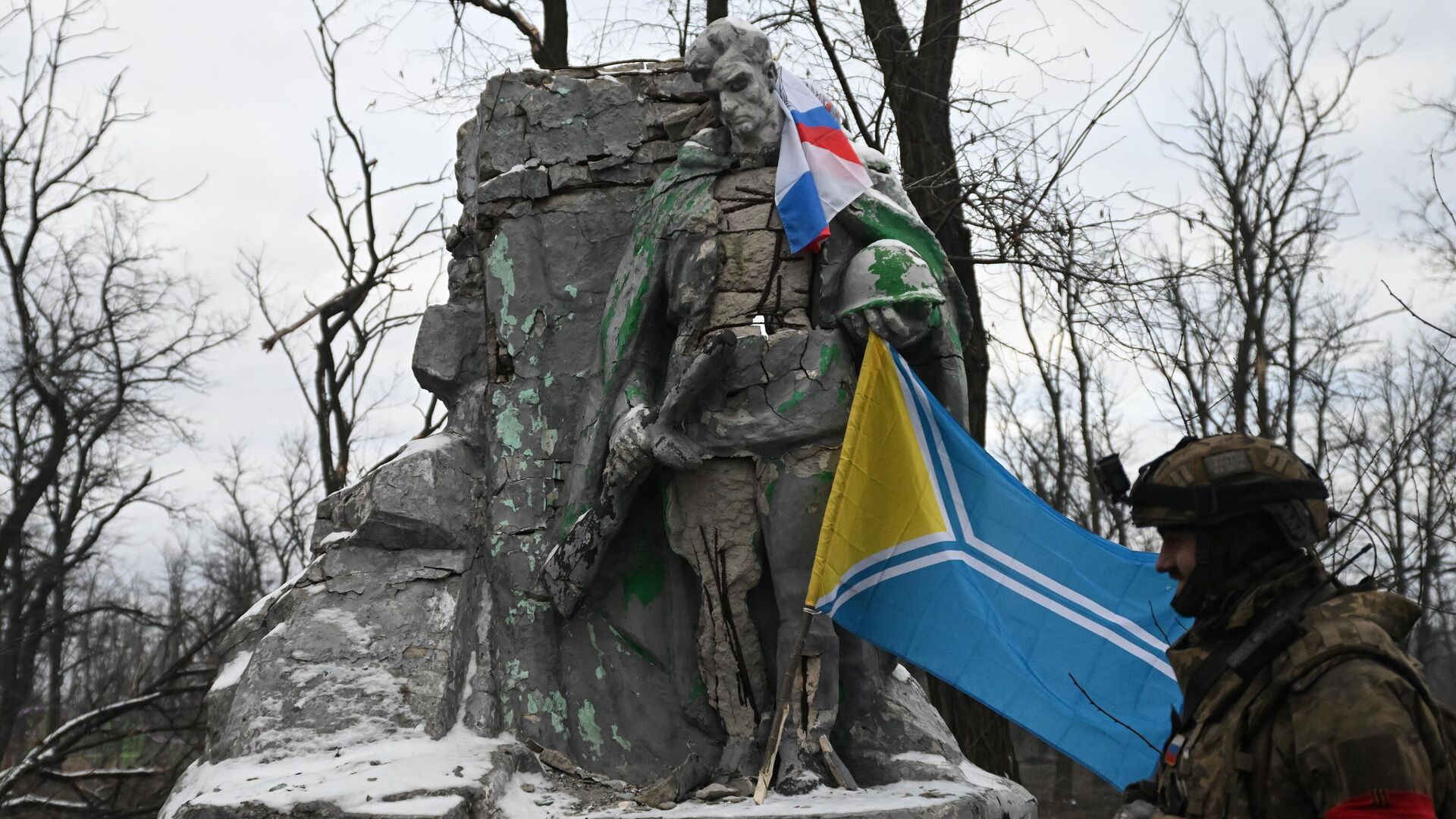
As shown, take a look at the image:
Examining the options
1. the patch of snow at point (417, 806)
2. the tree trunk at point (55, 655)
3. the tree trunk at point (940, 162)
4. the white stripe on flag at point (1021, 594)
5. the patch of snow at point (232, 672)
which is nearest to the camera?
the patch of snow at point (417, 806)

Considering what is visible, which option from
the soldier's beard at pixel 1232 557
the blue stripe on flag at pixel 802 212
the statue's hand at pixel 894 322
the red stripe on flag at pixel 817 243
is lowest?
the soldier's beard at pixel 1232 557

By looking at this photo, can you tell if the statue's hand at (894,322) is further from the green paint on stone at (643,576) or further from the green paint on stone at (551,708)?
the green paint on stone at (551,708)

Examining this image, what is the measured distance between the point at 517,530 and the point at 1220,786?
316 centimetres

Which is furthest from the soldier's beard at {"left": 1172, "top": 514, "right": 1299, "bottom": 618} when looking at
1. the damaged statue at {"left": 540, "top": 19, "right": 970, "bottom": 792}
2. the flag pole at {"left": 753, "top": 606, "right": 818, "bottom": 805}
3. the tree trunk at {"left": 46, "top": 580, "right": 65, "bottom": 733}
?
the tree trunk at {"left": 46, "top": 580, "right": 65, "bottom": 733}

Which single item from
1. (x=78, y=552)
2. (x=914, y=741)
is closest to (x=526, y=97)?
(x=914, y=741)

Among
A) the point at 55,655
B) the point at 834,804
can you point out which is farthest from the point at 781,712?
the point at 55,655

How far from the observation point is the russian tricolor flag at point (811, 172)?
15.0 ft

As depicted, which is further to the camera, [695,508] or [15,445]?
[15,445]

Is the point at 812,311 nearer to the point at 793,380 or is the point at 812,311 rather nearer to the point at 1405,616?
the point at 793,380

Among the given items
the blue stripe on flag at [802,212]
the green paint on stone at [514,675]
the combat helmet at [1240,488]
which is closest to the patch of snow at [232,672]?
the green paint on stone at [514,675]

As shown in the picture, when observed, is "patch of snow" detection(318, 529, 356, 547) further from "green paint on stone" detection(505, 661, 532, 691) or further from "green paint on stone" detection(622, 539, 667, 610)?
"green paint on stone" detection(622, 539, 667, 610)

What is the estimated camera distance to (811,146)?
469cm

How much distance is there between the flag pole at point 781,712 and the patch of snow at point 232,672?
178cm

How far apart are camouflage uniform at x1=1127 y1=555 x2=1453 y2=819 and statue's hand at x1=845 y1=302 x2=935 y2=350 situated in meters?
2.12
